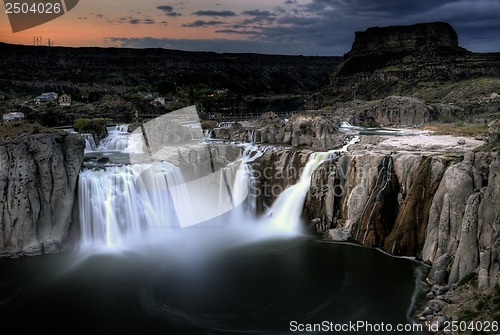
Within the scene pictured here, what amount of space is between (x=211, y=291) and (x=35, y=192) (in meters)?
15.7

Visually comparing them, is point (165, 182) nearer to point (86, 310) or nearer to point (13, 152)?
point (13, 152)

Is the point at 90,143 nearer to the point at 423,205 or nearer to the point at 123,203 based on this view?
the point at 123,203

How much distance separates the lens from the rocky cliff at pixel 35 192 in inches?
1326

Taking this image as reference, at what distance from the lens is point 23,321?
25.5 m

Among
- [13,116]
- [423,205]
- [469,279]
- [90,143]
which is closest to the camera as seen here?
[469,279]

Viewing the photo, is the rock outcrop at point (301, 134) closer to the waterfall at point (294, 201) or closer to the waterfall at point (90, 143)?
the waterfall at point (294, 201)

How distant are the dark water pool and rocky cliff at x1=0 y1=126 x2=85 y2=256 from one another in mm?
1648

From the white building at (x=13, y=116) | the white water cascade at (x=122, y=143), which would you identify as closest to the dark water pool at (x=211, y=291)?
the white water cascade at (x=122, y=143)

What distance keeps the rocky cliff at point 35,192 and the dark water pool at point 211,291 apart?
1.65 meters

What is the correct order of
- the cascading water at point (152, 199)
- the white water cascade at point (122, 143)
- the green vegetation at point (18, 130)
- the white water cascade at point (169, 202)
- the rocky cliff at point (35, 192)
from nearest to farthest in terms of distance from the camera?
1. the rocky cliff at point (35, 192)
2. the green vegetation at point (18, 130)
3. the cascading water at point (152, 199)
4. the white water cascade at point (169, 202)
5. the white water cascade at point (122, 143)

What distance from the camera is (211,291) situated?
91.4ft

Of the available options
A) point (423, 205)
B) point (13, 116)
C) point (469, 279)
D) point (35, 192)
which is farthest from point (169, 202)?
point (13, 116)

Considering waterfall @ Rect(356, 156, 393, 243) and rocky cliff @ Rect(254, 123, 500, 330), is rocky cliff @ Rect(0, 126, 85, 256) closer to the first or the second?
rocky cliff @ Rect(254, 123, 500, 330)

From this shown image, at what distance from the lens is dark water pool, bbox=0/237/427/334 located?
24.8 meters
